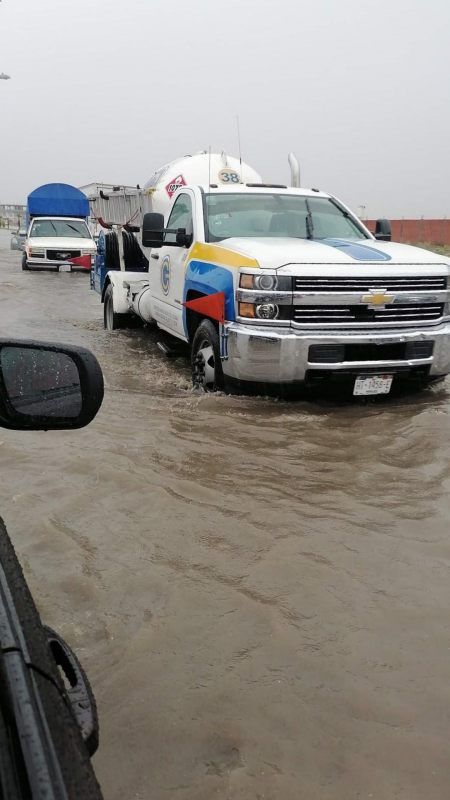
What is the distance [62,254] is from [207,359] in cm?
1271

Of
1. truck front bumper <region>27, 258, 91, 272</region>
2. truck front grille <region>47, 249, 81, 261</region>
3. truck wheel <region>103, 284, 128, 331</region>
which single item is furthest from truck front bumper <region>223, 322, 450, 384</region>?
truck front grille <region>47, 249, 81, 261</region>

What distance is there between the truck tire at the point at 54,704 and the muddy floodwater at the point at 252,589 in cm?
87

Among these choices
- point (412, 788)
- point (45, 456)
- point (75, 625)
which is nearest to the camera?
point (412, 788)

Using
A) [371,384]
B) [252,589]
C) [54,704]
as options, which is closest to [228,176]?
[371,384]

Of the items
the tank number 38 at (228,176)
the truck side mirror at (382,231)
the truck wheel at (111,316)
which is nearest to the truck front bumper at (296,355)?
the truck side mirror at (382,231)

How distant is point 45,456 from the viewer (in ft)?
13.9

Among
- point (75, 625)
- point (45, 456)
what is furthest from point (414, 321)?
point (75, 625)

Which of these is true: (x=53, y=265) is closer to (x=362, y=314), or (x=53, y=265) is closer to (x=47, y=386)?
(x=362, y=314)

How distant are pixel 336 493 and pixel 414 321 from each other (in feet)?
6.51

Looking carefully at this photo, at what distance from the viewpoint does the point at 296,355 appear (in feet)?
15.5

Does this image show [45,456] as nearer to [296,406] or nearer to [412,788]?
[296,406]

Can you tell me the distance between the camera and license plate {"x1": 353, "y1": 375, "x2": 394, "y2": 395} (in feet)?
16.2

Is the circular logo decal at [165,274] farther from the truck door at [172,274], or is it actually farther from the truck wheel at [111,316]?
the truck wheel at [111,316]

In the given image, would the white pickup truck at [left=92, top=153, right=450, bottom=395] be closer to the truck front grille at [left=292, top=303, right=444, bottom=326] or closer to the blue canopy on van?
the truck front grille at [left=292, top=303, right=444, bottom=326]
